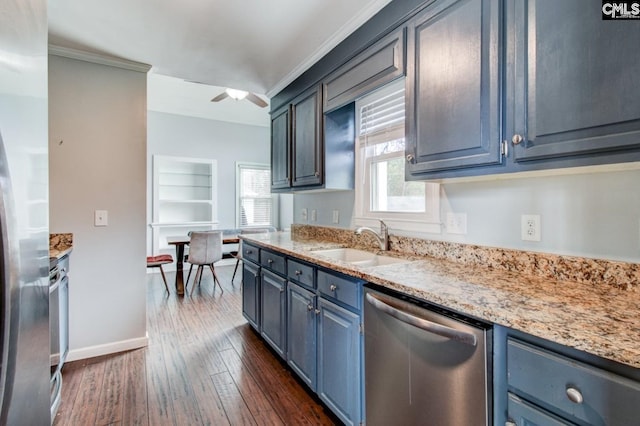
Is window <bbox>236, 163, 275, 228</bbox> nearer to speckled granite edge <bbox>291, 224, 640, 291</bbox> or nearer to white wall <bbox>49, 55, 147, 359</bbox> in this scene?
white wall <bbox>49, 55, 147, 359</bbox>

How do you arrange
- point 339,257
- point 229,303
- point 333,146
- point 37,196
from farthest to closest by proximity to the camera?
point 229,303 < point 333,146 < point 339,257 < point 37,196

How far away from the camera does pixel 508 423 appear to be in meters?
0.90

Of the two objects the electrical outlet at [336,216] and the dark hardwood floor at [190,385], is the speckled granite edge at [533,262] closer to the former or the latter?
the electrical outlet at [336,216]

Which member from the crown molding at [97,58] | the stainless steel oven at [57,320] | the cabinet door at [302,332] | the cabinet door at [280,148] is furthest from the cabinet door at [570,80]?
the crown molding at [97,58]

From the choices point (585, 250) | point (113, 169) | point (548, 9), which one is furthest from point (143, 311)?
point (548, 9)

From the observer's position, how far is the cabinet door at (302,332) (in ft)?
6.19

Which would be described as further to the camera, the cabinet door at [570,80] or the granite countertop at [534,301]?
the cabinet door at [570,80]

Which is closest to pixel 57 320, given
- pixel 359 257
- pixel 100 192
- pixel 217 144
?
pixel 100 192

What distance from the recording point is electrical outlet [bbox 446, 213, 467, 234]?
5.49 ft

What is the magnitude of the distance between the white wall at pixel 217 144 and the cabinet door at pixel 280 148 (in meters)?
3.13

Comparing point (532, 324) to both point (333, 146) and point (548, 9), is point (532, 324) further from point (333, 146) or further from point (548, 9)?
point (333, 146)

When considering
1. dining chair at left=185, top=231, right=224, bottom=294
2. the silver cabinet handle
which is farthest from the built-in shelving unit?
the silver cabinet handle

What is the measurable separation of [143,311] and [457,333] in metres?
2.68

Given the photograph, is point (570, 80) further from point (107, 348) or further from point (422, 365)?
point (107, 348)
